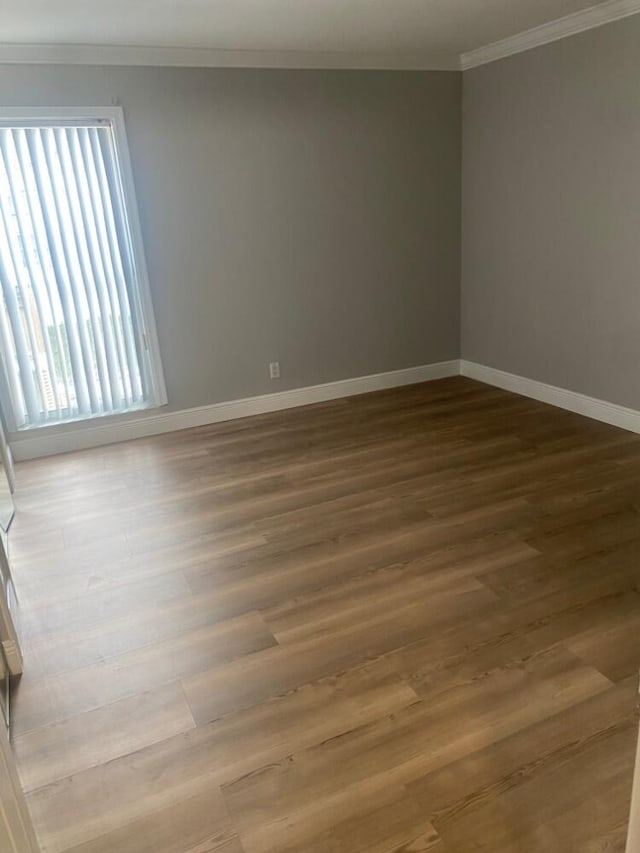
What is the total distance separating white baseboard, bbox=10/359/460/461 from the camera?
4.16 metres

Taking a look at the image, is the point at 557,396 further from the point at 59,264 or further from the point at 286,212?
the point at 59,264

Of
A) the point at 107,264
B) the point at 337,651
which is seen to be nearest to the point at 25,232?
the point at 107,264

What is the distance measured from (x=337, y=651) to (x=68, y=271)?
296 cm

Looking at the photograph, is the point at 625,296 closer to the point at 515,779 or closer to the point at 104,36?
the point at 515,779

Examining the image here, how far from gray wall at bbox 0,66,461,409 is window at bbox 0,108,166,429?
130 mm

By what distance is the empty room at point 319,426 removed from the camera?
1716mm

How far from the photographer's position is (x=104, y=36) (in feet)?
11.4

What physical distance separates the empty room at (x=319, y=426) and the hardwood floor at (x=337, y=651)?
1 cm

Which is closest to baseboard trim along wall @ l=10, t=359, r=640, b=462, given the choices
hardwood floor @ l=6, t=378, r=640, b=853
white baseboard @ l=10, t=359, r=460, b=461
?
white baseboard @ l=10, t=359, r=460, b=461

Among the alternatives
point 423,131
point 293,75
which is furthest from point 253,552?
point 423,131

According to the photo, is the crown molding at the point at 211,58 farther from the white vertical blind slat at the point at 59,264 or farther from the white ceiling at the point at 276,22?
the white vertical blind slat at the point at 59,264

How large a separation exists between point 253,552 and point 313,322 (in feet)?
7.77

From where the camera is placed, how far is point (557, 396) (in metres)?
4.44

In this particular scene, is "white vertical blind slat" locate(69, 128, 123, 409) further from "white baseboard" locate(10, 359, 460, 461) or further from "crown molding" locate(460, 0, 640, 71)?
"crown molding" locate(460, 0, 640, 71)
